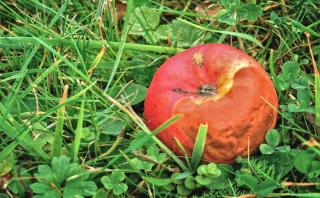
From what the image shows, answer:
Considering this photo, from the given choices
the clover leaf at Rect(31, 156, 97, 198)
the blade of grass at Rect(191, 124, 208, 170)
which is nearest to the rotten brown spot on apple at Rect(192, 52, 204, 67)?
the blade of grass at Rect(191, 124, 208, 170)

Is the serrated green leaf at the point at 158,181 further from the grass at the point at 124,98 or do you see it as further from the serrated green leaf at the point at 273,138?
the serrated green leaf at the point at 273,138

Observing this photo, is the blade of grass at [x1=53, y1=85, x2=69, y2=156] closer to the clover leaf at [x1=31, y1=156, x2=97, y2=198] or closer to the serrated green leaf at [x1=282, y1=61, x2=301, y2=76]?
the clover leaf at [x1=31, y1=156, x2=97, y2=198]

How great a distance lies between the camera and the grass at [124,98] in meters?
2.38

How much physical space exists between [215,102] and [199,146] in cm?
19

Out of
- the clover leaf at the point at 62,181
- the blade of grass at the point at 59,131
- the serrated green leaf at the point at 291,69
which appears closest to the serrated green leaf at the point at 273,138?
the serrated green leaf at the point at 291,69

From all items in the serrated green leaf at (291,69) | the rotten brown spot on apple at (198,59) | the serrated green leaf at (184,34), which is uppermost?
the rotten brown spot on apple at (198,59)

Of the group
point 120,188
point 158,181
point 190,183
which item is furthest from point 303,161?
point 120,188

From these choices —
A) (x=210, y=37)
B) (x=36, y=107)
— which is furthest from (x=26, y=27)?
(x=210, y=37)

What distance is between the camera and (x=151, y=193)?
2.42m

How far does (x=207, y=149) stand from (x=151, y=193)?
30 centimetres

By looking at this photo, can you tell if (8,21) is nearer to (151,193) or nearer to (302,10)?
(151,193)

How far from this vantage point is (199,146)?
235 cm

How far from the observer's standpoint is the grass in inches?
93.5

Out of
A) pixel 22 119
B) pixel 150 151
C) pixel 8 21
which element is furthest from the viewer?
pixel 8 21
